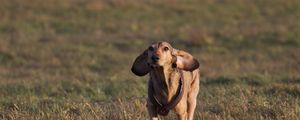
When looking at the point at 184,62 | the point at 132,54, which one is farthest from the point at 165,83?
the point at 132,54

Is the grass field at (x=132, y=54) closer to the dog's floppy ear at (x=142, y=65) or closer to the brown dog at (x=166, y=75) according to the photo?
the brown dog at (x=166, y=75)

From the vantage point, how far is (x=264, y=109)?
8.44 metres

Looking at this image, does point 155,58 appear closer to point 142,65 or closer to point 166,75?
point 142,65

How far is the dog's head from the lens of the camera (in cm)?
629

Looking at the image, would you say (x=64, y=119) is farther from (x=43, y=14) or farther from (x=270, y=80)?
(x=43, y=14)

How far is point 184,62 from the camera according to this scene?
6633 mm

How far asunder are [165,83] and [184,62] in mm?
277

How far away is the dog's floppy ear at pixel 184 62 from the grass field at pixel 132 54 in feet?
5.24

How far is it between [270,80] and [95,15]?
12709 mm

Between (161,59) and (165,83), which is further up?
(161,59)

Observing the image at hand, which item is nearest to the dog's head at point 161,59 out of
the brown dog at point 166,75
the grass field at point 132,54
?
the brown dog at point 166,75

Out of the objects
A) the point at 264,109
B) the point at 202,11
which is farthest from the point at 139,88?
the point at 202,11

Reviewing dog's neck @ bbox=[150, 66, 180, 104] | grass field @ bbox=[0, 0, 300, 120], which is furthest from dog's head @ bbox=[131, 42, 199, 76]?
grass field @ bbox=[0, 0, 300, 120]

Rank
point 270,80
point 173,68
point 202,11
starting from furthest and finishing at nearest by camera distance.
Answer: point 202,11
point 270,80
point 173,68
